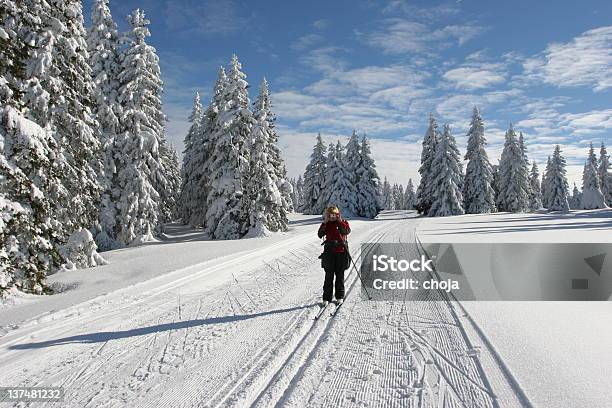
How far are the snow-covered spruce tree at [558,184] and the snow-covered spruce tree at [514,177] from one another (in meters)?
10.7

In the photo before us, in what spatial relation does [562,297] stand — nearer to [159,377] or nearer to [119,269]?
[159,377]

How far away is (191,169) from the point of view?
3850cm

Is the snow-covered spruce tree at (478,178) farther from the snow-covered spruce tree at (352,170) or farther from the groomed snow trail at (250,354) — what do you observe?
the groomed snow trail at (250,354)

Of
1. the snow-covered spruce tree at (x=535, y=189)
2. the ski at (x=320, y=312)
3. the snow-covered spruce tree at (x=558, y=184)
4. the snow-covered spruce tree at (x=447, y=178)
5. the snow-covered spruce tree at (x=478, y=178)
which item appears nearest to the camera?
the ski at (x=320, y=312)

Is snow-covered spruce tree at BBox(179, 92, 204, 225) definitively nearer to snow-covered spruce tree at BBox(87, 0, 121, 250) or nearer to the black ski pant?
snow-covered spruce tree at BBox(87, 0, 121, 250)

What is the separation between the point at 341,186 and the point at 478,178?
65.4 feet

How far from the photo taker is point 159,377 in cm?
466

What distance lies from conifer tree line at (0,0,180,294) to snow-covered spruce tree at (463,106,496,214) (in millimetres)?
44642

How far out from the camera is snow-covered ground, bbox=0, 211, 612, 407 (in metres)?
4.09

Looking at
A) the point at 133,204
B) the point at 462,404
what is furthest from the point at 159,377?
the point at 133,204

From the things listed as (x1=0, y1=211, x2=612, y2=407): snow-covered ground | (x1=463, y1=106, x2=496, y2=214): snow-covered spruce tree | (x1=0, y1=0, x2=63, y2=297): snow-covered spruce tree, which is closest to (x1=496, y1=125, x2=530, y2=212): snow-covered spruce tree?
(x1=463, y1=106, x2=496, y2=214): snow-covered spruce tree

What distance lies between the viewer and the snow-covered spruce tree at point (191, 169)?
123 ft

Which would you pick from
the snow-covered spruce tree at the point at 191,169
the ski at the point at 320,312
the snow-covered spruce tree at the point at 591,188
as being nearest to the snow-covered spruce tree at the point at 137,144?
the snow-covered spruce tree at the point at 191,169

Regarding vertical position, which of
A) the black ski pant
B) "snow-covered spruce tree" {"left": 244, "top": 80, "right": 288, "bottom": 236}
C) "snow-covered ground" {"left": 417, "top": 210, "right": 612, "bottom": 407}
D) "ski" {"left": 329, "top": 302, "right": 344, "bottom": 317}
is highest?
"snow-covered spruce tree" {"left": 244, "top": 80, "right": 288, "bottom": 236}
